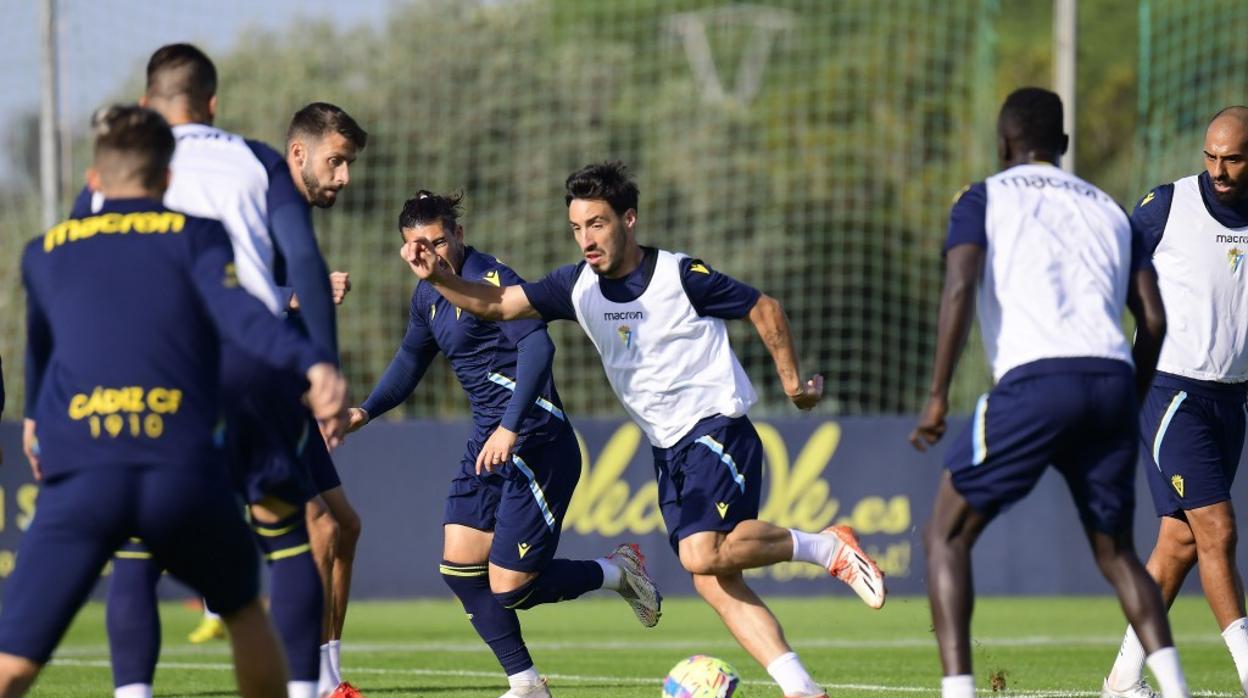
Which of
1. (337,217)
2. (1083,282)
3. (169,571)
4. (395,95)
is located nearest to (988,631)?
(1083,282)

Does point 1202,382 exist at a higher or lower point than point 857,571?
higher

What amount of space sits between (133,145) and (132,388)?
2.61 feet

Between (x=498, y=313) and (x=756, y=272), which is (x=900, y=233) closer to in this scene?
(x=756, y=272)

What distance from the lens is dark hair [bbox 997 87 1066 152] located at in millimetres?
6383

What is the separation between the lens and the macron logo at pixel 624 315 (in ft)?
25.2

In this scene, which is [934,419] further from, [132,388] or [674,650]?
[674,650]

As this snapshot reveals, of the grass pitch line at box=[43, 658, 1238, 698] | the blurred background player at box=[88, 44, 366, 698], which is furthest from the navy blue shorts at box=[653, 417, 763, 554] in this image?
the grass pitch line at box=[43, 658, 1238, 698]

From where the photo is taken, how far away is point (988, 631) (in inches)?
543

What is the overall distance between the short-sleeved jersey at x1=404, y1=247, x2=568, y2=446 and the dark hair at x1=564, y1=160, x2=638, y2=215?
120 centimetres

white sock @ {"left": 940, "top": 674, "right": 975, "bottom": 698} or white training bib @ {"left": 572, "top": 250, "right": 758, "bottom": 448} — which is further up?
white training bib @ {"left": 572, "top": 250, "right": 758, "bottom": 448}

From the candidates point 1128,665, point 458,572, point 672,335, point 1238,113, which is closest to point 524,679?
point 458,572

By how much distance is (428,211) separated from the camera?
861cm

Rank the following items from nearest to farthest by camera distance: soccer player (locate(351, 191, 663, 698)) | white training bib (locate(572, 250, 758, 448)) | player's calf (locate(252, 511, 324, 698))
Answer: player's calf (locate(252, 511, 324, 698)), white training bib (locate(572, 250, 758, 448)), soccer player (locate(351, 191, 663, 698))

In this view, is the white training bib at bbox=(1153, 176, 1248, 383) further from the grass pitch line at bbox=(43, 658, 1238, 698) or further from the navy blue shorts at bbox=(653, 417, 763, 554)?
the navy blue shorts at bbox=(653, 417, 763, 554)
